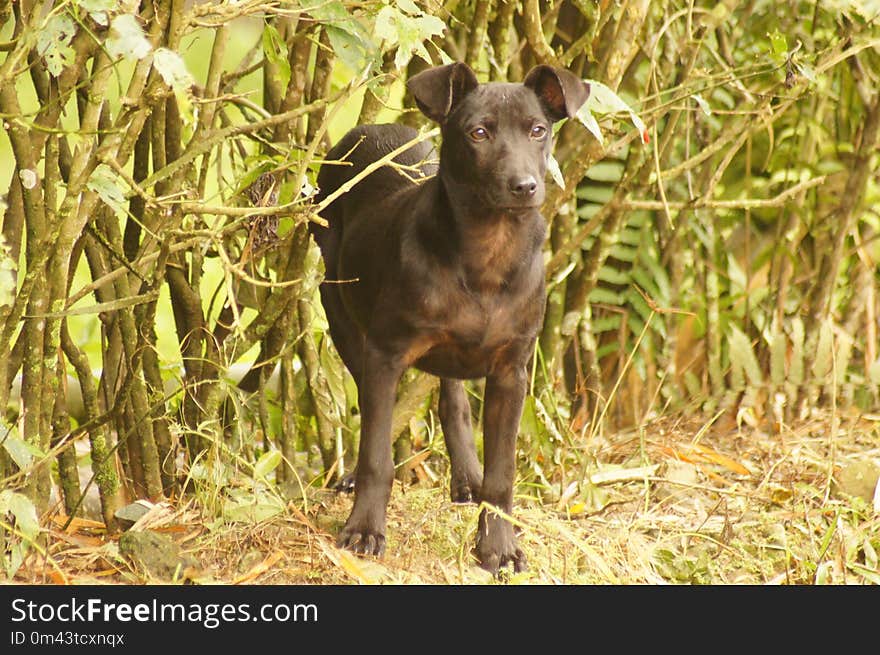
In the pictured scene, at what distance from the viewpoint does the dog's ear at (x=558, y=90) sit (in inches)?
140

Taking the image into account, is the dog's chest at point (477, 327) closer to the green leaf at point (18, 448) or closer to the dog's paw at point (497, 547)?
the dog's paw at point (497, 547)

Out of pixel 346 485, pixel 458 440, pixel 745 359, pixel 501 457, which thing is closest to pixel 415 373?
pixel 458 440

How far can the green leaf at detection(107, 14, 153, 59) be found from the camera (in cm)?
272

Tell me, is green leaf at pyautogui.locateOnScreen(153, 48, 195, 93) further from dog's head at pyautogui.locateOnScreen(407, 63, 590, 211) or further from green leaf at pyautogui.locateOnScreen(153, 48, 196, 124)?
dog's head at pyautogui.locateOnScreen(407, 63, 590, 211)

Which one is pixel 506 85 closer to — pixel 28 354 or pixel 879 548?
pixel 28 354

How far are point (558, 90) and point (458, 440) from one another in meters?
1.38

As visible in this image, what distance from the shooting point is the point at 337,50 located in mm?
3408

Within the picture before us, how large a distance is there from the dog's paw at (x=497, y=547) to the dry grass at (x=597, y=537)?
0.15 ft

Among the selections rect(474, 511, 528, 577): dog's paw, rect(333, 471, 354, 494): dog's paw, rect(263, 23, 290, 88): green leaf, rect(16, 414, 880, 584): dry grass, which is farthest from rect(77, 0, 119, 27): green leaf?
rect(333, 471, 354, 494): dog's paw

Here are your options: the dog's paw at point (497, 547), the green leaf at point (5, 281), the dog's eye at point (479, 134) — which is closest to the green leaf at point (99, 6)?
the green leaf at point (5, 281)

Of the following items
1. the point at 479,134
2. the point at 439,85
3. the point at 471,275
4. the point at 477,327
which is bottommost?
the point at 477,327

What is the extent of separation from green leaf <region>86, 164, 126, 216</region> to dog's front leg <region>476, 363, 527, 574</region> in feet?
4.19

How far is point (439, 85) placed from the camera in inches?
141

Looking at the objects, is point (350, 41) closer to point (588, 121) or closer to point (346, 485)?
point (588, 121)
